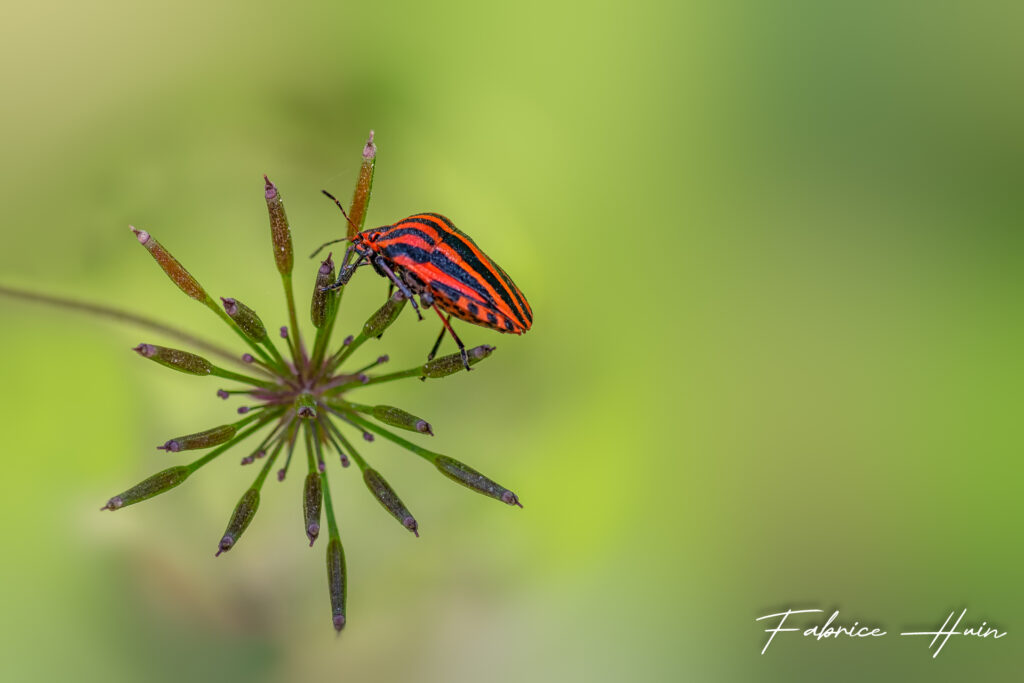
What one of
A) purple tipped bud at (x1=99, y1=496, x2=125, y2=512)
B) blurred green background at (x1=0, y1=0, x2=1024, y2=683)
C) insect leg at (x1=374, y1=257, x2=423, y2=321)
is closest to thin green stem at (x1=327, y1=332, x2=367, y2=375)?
insect leg at (x1=374, y1=257, x2=423, y2=321)

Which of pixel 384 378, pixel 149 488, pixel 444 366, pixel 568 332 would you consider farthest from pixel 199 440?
pixel 568 332

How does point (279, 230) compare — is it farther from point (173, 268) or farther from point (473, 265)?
point (473, 265)

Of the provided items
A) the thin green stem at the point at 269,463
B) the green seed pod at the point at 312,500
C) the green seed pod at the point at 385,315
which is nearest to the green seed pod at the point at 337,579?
the green seed pod at the point at 312,500

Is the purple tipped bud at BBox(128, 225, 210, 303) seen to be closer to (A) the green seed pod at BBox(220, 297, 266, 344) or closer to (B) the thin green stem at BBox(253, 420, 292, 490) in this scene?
(A) the green seed pod at BBox(220, 297, 266, 344)

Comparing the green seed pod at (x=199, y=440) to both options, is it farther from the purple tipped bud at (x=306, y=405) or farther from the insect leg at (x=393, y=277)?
the insect leg at (x=393, y=277)

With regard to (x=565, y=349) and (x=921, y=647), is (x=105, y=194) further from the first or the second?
(x=921, y=647)

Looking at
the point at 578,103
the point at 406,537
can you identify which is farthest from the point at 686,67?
the point at 406,537
